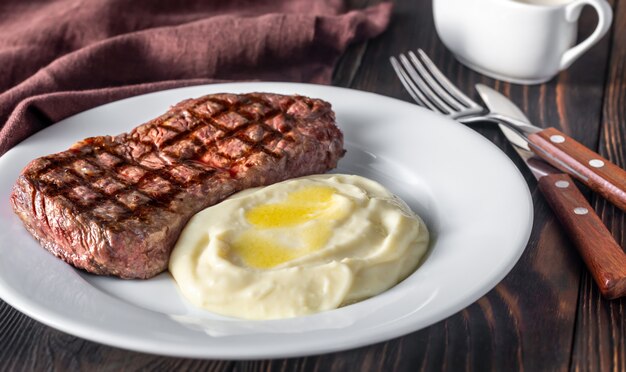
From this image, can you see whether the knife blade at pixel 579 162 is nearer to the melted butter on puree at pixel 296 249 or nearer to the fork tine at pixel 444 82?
the fork tine at pixel 444 82

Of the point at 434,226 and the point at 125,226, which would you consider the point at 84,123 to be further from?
the point at 434,226

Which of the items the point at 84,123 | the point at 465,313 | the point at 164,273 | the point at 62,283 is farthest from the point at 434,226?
the point at 84,123

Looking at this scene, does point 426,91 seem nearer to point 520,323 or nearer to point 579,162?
point 579,162

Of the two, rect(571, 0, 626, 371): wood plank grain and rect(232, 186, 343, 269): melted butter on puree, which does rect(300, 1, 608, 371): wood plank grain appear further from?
→ rect(232, 186, 343, 269): melted butter on puree

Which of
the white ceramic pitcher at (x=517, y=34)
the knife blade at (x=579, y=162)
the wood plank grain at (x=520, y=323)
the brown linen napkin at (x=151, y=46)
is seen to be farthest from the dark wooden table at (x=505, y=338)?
the brown linen napkin at (x=151, y=46)

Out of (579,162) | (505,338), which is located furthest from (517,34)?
(505,338)
